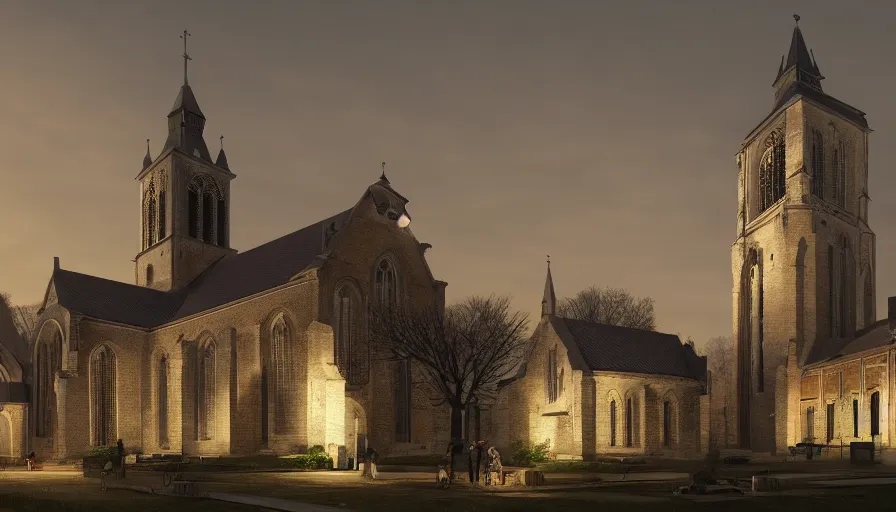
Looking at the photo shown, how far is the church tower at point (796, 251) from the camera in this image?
57.2 m

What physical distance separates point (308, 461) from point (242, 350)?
10.7m

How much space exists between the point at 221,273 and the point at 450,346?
2149 cm

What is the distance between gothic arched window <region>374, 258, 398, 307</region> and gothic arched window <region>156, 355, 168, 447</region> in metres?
17.2

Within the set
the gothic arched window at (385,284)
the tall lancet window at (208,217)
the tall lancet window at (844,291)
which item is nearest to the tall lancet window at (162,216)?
the tall lancet window at (208,217)

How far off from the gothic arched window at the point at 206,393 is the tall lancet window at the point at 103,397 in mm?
7120

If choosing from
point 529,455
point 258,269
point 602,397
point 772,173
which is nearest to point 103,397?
point 258,269

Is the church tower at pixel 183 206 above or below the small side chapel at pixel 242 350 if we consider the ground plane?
above

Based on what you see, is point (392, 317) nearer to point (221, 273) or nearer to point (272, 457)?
point (272, 457)

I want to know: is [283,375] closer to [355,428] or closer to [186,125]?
[355,428]

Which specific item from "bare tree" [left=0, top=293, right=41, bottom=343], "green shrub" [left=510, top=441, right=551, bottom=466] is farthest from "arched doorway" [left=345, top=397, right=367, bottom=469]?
"bare tree" [left=0, top=293, right=41, bottom=343]

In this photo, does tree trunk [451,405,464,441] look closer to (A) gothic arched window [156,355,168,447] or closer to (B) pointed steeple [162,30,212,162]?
(A) gothic arched window [156,355,168,447]

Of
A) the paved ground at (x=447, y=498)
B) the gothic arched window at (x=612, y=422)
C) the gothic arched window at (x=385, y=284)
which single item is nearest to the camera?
the paved ground at (x=447, y=498)

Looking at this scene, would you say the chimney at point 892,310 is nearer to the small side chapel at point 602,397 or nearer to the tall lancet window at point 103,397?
the small side chapel at point 602,397

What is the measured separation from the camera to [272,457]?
43.5 metres
